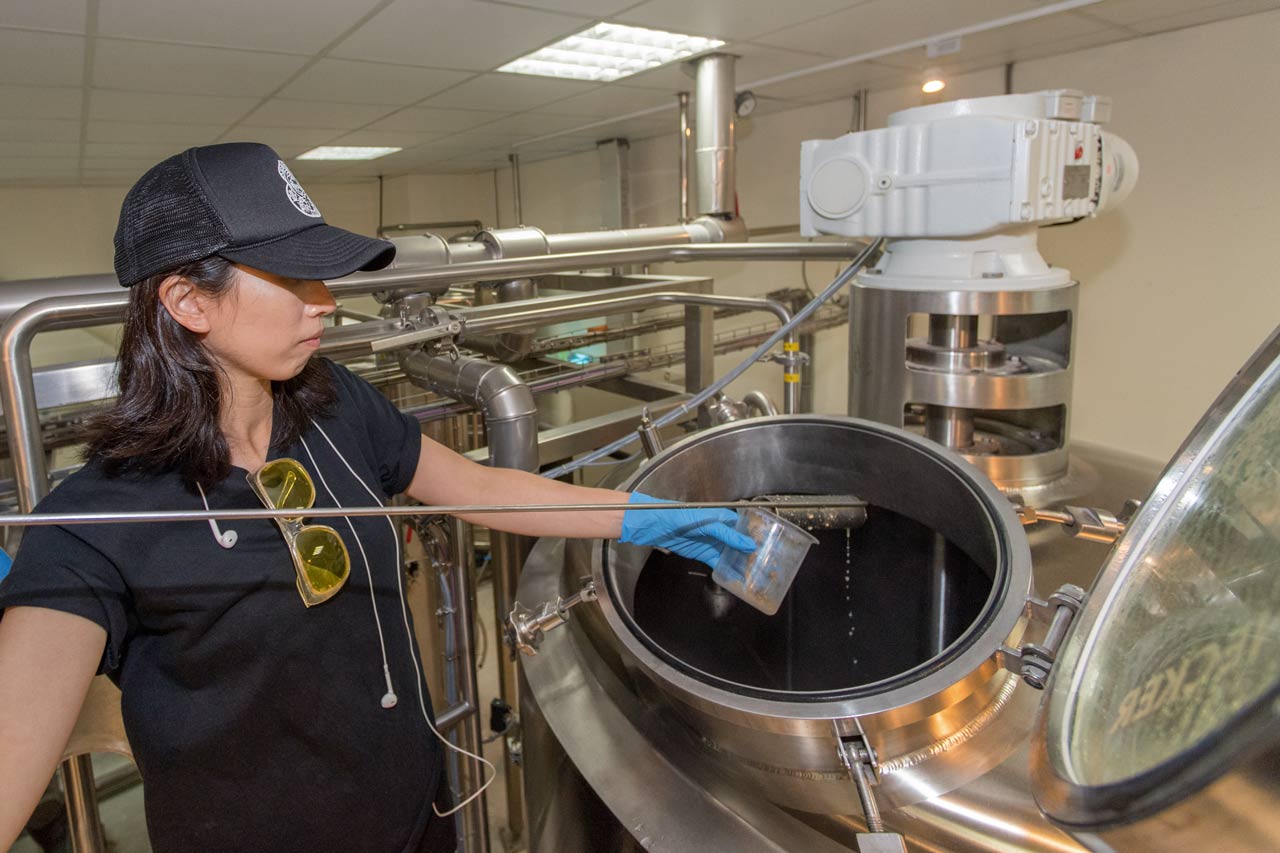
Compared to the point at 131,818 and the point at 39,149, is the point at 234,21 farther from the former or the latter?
the point at 39,149

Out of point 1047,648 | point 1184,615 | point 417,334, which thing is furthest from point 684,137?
point 1184,615

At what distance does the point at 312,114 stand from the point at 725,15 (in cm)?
191

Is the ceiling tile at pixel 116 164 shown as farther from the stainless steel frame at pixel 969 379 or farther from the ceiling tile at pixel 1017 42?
the stainless steel frame at pixel 969 379

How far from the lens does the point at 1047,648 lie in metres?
0.54

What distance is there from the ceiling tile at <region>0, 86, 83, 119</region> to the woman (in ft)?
7.21

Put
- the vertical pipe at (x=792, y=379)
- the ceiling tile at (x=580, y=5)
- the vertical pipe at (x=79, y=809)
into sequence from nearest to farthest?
the vertical pipe at (x=79, y=809)
the vertical pipe at (x=792, y=379)
the ceiling tile at (x=580, y=5)

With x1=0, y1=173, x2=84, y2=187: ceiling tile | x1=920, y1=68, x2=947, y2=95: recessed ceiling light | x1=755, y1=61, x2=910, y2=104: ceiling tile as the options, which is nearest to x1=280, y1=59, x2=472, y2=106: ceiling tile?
x1=755, y1=61, x2=910, y2=104: ceiling tile

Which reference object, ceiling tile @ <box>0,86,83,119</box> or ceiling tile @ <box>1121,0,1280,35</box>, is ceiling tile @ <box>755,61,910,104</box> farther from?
ceiling tile @ <box>0,86,83,119</box>

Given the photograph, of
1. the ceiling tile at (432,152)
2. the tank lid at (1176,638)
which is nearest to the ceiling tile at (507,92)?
the ceiling tile at (432,152)

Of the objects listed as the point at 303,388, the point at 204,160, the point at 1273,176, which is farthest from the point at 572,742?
the point at 1273,176

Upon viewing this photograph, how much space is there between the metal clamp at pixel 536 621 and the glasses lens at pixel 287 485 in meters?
0.27

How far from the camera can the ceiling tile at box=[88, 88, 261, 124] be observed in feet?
→ 8.17

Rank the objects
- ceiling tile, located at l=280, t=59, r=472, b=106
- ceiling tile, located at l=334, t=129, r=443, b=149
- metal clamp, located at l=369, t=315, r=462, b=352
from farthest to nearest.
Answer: ceiling tile, located at l=334, t=129, r=443, b=149
ceiling tile, located at l=280, t=59, r=472, b=106
metal clamp, located at l=369, t=315, r=462, b=352

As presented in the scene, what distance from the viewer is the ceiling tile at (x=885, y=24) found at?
6.19 ft
